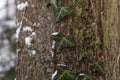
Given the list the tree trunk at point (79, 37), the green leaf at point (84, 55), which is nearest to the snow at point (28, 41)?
the tree trunk at point (79, 37)

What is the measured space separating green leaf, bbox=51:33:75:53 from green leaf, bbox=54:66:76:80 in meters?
0.09

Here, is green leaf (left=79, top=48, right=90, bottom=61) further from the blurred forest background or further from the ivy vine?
the blurred forest background

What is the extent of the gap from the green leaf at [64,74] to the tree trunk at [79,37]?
0.10 ft

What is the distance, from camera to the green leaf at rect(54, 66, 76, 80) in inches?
57.6

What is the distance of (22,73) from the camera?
1.58 meters

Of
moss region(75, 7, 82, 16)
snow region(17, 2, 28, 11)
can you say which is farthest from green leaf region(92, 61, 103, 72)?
snow region(17, 2, 28, 11)

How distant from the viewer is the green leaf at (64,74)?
146 centimetres

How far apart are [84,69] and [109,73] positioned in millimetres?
120

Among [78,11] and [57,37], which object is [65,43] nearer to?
[57,37]

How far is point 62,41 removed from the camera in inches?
58.4

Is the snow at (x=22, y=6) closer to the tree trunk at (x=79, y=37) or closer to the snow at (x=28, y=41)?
the tree trunk at (x=79, y=37)

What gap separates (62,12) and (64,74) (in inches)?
10.5

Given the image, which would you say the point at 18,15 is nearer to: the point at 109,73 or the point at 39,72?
the point at 39,72

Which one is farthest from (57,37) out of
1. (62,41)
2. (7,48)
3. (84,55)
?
(7,48)
